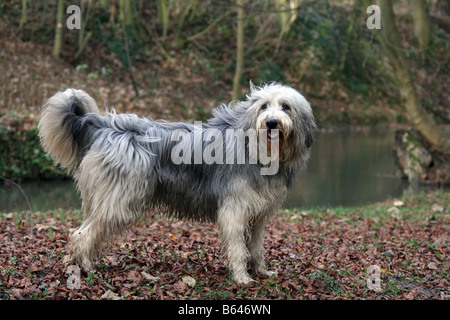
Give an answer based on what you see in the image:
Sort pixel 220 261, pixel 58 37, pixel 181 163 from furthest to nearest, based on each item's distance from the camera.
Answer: pixel 58 37 < pixel 220 261 < pixel 181 163

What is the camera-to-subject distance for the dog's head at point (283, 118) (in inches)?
181

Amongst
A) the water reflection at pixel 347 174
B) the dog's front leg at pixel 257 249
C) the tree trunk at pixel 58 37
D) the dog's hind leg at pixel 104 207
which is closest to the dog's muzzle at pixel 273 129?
the dog's front leg at pixel 257 249

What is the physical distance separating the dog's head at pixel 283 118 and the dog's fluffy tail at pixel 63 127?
1.59 m

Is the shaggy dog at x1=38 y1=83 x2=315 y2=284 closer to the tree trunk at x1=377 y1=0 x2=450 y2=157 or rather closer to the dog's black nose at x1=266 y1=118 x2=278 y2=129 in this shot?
the dog's black nose at x1=266 y1=118 x2=278 y2=129

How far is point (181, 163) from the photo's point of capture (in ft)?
16.1

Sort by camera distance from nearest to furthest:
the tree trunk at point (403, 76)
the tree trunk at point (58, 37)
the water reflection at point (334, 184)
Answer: the water reflection at point (334, 184) < the tree trunk at point (403, 76) < the tree trunk at point (58, 37)

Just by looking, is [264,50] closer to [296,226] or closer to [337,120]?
[337,120]

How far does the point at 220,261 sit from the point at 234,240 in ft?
2.81

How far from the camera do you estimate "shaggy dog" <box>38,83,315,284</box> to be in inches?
187

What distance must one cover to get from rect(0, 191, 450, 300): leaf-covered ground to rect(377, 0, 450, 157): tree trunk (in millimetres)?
3976

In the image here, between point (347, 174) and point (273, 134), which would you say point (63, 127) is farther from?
point (347, 174)

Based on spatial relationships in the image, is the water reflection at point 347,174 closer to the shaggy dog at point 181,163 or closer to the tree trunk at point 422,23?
the tree trunk at point 422,23

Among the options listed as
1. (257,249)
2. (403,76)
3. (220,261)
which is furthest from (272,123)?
(403,76)
